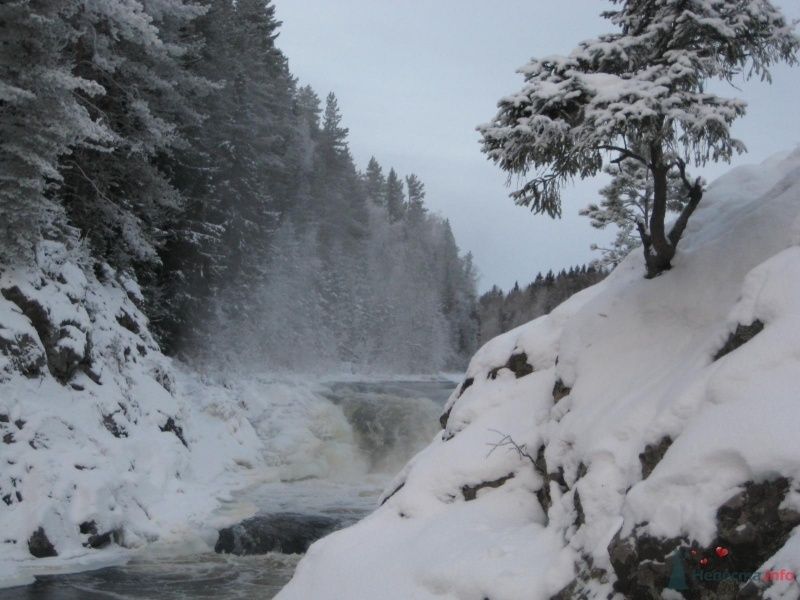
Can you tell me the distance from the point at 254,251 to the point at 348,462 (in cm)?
1112

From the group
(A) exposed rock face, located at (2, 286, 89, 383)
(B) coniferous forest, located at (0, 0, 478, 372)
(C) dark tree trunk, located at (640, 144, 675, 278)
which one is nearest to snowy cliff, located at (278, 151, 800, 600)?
(C) dark tree trunk, located at (640, 144, 675, 278)

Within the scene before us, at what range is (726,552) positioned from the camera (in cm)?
449

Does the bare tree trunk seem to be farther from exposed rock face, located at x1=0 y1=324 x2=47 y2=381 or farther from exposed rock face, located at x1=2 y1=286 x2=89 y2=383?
exposed rock face, located at x1=2 y1=286 x2=89 y2=383

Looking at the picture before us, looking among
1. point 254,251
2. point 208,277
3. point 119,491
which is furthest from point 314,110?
point 119,491

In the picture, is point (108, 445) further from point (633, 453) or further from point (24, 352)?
point (633, 453)

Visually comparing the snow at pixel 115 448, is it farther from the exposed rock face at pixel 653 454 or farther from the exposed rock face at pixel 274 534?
the exposed rock face at pixel 653 454

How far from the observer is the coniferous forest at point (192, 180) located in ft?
42.1

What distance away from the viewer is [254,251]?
92.4ft

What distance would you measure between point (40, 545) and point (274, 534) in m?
4.50

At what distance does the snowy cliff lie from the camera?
4.55 metres

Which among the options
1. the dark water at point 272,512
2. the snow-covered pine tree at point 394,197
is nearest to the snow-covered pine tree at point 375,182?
the snow-covered pine tree at point 394,197

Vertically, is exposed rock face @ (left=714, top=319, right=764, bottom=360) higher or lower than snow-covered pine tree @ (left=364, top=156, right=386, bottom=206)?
lower

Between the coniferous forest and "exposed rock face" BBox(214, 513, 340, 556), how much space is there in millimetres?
7209

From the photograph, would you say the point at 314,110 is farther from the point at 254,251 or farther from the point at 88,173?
the point at 88,173
